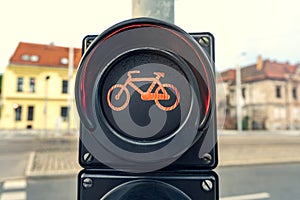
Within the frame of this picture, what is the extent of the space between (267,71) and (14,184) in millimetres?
24585

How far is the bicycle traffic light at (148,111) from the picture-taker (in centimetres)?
45

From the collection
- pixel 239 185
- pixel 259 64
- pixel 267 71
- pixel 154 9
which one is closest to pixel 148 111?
pixel 154 9

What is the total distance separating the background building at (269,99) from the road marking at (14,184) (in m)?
21.9

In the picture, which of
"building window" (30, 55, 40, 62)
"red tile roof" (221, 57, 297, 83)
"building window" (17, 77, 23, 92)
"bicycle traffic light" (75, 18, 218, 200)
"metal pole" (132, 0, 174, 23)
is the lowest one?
"bicycle traffic light" (75, 18, 218, 200)

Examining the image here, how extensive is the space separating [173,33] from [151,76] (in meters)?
0.09

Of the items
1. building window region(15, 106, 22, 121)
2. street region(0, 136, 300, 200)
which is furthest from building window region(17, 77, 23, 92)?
street region(0, 136, 300, 200)

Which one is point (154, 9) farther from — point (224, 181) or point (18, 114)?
point (18, 114)

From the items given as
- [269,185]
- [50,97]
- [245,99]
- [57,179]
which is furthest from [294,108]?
[57,179]

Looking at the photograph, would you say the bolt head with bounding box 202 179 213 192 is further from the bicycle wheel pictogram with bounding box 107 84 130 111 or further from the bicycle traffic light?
the bicycle wheel pictogram with bounding box 107 84 130 111

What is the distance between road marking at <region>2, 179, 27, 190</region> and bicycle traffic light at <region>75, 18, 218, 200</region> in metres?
4.04

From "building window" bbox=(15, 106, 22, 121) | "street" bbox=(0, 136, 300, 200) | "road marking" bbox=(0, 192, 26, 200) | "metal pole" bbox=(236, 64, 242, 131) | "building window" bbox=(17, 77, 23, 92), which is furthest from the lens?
"metal pole" bbox=(236, 64, 242, 131)

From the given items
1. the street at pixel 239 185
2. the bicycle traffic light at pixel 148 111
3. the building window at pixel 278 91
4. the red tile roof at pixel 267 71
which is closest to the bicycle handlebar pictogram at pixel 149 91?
the bicycle traffic light at pixel 148 111

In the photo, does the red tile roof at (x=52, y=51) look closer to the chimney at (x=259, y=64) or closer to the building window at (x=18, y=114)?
the building window at (x=18, y=114)

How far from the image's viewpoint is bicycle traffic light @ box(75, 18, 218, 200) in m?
0.45
